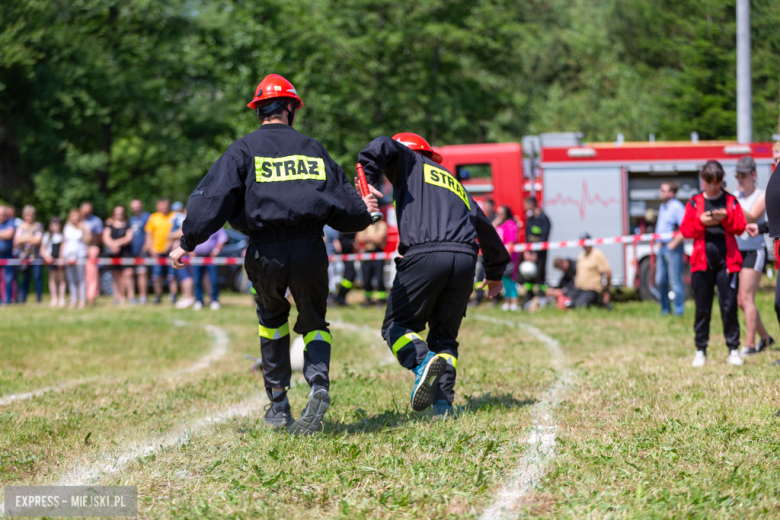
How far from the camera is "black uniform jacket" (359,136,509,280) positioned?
5223 mm

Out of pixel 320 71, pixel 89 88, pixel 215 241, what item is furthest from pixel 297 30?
pixel 215 241

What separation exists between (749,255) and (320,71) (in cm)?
1919

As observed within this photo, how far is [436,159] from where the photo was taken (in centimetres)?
567

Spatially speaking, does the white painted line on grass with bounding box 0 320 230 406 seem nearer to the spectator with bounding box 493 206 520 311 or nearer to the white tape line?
the white tape line

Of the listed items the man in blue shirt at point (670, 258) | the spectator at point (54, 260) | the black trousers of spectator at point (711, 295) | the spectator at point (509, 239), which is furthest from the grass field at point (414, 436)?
the spectator at point (54, 260)

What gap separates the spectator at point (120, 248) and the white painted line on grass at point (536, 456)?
11.3m

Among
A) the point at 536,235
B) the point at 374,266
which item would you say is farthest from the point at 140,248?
the point at 536,235

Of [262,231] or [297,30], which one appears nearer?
[262,231]

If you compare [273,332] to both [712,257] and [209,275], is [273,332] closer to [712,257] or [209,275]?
[712,257]

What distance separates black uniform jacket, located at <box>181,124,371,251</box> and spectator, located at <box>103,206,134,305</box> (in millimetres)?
12195

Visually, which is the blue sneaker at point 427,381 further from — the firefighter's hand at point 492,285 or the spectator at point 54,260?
the spectator at point 54,260

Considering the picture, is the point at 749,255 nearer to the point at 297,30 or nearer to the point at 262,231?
the point at 262,231

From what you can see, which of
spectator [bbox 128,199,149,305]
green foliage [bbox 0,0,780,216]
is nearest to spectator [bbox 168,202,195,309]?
spectator [bbox 128,199,149,305]

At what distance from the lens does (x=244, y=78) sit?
88.0 ft
